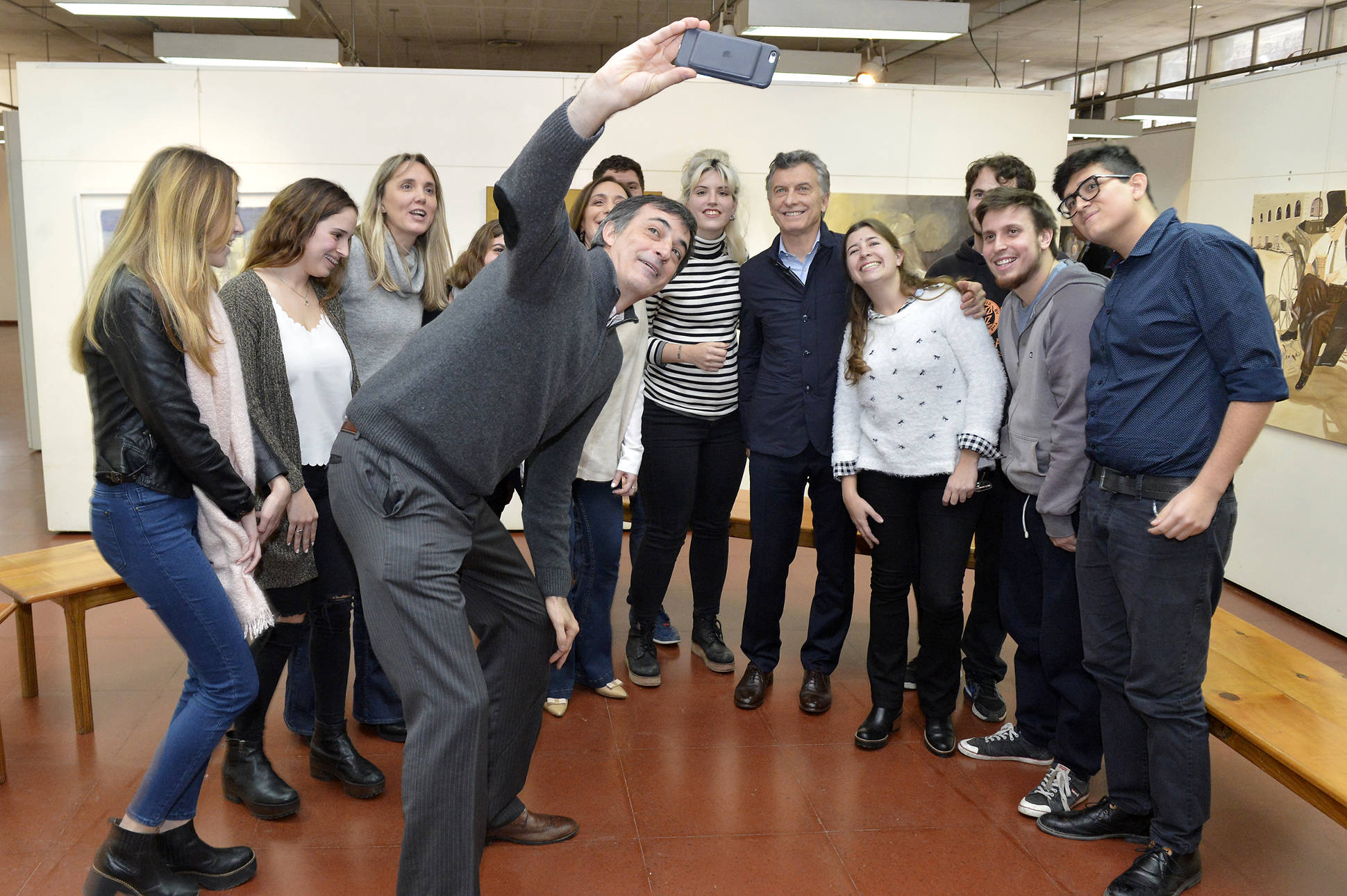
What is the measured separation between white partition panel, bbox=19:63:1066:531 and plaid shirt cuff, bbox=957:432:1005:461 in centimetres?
302

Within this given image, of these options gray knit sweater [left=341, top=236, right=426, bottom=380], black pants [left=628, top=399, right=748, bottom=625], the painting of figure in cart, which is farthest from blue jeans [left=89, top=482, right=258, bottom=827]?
the painting of figure in cart

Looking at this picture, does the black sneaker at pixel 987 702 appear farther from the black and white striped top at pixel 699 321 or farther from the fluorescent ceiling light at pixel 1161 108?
the fluorescent ceiling light at pixel 1161 108

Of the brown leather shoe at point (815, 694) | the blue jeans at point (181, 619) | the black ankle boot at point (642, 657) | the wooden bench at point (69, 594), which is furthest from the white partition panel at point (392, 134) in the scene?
the blue jeans at point (181, 619)

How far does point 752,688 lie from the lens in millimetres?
3877

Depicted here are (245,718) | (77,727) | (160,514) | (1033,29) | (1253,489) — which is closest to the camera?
(160,514)

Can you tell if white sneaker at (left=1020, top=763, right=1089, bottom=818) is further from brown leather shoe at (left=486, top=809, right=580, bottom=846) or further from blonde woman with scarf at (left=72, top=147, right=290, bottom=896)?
blonde woman with scarf at (left=72, top=147, right=290, bottom=896)

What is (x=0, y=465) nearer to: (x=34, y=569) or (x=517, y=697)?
(x=34, y=569)

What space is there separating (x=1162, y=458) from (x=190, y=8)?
5.90 metres

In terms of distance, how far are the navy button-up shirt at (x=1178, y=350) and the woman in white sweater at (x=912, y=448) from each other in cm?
62

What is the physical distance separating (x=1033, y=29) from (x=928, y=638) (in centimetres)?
1151

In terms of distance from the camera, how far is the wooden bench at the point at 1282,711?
8.20 ft

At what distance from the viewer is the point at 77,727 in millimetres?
3475

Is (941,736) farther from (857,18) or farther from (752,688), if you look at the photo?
(857,18)

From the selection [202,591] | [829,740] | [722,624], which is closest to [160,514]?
[202,591]
